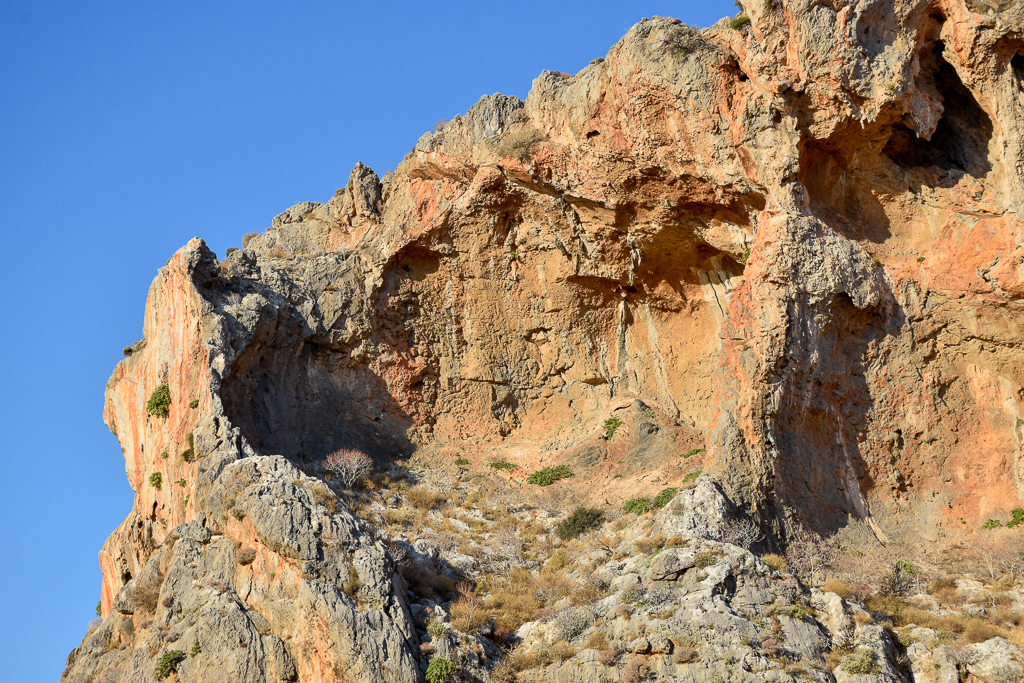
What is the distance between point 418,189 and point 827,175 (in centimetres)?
1437

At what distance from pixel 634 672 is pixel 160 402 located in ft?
55.8

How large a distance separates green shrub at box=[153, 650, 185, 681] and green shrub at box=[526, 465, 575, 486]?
13.5 meters

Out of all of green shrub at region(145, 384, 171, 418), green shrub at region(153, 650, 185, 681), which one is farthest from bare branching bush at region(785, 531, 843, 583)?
green shrub at region(145, 384, 171, 418)

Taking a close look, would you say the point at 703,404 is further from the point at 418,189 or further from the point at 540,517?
the point at 418,189

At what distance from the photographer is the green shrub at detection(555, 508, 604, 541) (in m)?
29.5

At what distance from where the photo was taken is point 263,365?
1293 inches

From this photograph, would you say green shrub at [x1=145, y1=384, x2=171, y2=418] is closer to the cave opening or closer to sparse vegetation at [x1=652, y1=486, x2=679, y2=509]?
sparse vegetation at [x1=652, y1=486, x2=679, y2=509]

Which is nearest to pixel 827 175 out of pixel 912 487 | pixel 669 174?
pixel 669 174

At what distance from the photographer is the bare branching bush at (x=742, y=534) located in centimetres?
2598

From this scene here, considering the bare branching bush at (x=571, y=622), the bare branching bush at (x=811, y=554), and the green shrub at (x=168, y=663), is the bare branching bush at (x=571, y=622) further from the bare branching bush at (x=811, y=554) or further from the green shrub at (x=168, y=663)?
the green shrub at (x=168, y=663)

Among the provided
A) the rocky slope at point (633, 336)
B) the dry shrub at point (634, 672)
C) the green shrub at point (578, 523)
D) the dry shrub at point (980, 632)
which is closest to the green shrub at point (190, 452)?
the rocky slope at point (633, 336)

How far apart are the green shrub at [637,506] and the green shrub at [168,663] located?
518 inches

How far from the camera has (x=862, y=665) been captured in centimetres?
2139

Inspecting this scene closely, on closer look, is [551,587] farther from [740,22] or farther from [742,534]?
[740,22]
